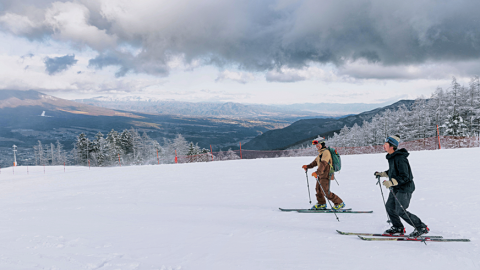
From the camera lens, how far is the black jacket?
4480mm

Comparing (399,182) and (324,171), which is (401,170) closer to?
(399,182)

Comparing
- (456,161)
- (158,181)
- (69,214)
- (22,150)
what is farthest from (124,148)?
(22,150)

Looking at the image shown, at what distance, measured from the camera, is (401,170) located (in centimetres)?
450

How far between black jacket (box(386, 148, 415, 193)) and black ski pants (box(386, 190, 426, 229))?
117 millimetres

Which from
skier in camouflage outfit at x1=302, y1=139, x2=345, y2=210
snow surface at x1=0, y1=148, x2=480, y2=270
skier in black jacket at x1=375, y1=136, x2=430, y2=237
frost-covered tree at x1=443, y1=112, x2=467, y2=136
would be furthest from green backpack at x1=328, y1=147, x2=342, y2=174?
frost-covered tree at x1=443, y1=112, x2=467, y2=136

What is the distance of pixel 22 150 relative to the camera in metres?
183

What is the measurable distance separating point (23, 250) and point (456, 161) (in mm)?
16866

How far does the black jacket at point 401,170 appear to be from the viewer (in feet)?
14.7

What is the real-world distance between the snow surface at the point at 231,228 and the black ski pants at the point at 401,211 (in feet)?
1.21

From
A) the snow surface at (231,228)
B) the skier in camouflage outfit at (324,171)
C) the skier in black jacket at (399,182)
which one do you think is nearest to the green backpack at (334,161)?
the skier in camouflage outfit at (324,171)

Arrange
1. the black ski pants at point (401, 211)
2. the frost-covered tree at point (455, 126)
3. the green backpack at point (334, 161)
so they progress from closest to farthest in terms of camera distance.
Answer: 1. the black ski pants at point (401, 211)
2. the green backpack at point (334, 161)
3. the frost-covered tree at point (455, 126)

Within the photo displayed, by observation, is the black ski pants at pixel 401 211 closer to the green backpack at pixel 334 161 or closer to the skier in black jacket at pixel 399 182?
the skier in black jacket at pixel 399 182

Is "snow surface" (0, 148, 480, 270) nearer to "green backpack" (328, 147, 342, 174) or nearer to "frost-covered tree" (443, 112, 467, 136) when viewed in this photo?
"green backpack" (328, 147, 342, 174)

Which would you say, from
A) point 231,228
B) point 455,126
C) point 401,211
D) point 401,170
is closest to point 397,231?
point 401,211
